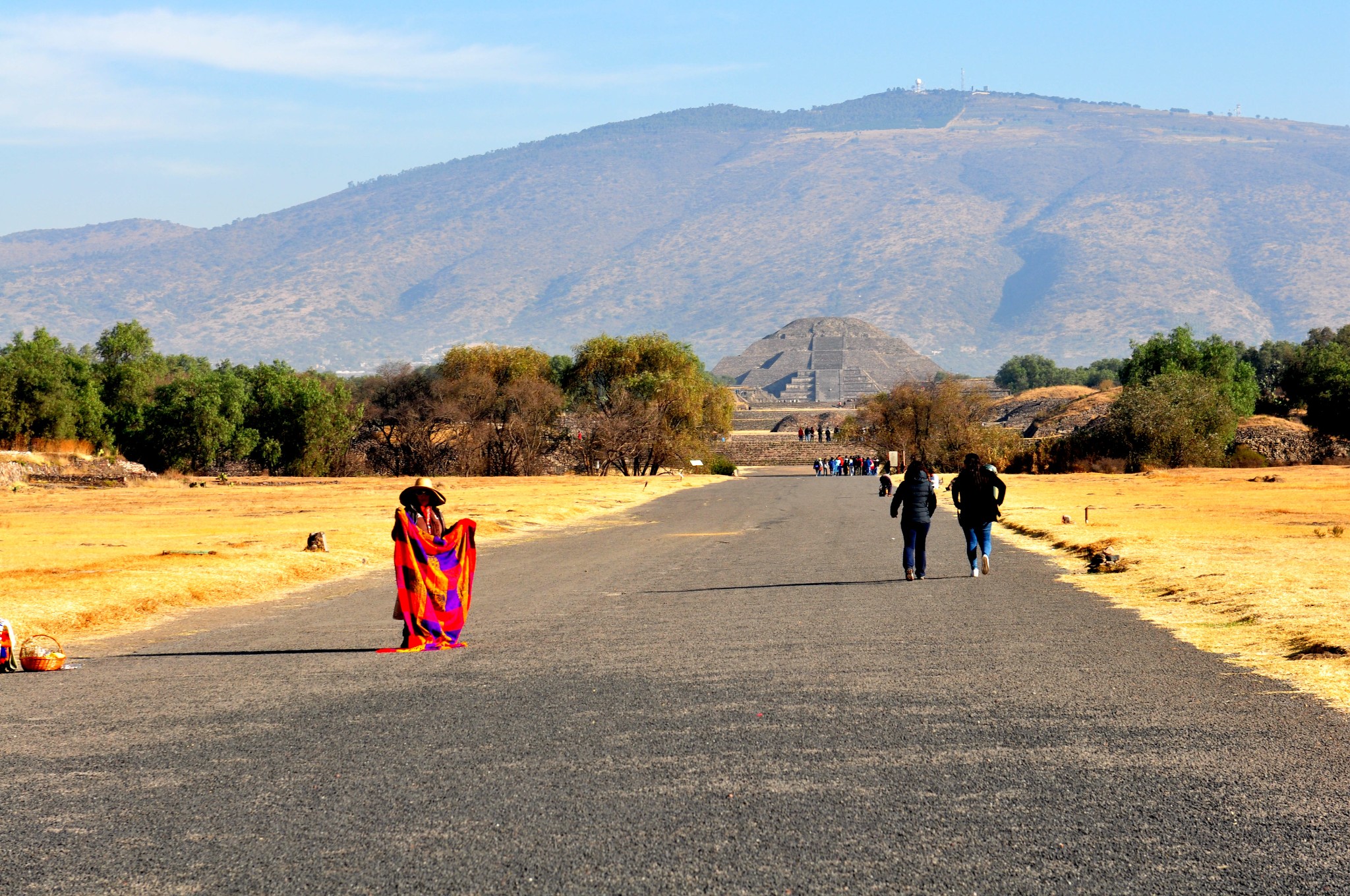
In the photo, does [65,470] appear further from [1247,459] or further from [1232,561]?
[1247,459]

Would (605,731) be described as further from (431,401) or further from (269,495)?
(431,401)

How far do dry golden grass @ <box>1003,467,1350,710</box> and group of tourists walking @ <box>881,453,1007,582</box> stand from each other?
5.46 ft

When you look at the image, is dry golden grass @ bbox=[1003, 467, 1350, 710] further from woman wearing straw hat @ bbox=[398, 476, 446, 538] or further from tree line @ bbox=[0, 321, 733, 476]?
tree line @ bbox=[0, 321, 733, 476]

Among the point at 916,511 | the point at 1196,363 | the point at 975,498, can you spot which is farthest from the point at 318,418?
the point at 1196,363

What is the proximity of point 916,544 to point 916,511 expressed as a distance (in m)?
0.81

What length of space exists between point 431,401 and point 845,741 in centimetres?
7131

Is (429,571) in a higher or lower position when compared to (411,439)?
lower

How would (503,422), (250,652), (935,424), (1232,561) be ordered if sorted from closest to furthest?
(250,652), (1232,561), (503,422), (935,424)

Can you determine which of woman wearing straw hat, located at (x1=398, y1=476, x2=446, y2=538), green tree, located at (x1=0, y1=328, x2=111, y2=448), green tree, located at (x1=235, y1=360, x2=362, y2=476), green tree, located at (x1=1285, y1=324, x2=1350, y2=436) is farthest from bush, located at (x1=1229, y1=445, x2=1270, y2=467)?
woman wearing straw hat, located at (x1=398, y1=476, x2=446, y2=538)

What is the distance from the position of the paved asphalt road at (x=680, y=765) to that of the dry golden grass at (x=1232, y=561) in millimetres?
870

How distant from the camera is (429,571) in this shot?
12.4 metres

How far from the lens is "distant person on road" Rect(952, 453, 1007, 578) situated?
741 inches

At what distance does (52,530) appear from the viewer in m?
30.9

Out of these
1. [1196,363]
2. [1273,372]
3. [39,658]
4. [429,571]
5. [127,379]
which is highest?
[1273,372]
